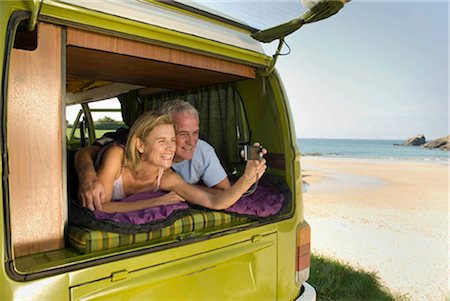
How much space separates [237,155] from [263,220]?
1.02m

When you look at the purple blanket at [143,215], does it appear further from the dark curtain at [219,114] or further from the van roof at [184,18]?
the dark curtain at [219,114]

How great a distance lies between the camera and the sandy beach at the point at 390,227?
6.69 meters

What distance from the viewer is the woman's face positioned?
6.56 feet

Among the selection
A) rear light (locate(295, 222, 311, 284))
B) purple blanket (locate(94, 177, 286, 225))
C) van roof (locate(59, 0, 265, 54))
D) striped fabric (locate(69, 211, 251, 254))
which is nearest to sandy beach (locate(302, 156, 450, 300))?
rear light (locate(295, 222, 311, 284))

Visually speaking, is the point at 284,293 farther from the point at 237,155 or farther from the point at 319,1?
the point at 319,1

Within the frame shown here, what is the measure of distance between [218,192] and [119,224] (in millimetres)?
Answer: 790

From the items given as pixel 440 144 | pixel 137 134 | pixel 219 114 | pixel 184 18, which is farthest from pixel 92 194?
pixel 440 144

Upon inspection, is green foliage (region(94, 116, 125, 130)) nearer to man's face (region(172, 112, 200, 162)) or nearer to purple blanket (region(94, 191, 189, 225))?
man's face (region(172, 112, 200, 162))

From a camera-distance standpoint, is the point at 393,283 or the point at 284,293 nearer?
the point at 284,293

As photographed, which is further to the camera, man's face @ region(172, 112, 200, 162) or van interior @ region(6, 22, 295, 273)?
man's face @ region(172, 112, 200, 162)

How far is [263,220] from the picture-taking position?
6.66 ft

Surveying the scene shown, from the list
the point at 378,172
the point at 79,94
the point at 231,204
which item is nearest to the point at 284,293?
the point at 231,204

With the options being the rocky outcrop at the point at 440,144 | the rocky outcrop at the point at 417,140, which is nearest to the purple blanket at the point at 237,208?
the rocky outcrop at the point at 440,144

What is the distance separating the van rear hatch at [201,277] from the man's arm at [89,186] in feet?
1.56
